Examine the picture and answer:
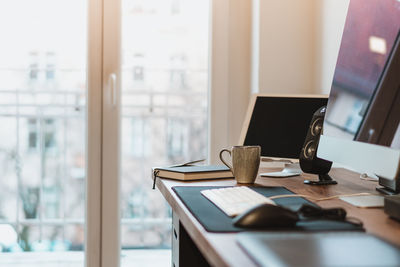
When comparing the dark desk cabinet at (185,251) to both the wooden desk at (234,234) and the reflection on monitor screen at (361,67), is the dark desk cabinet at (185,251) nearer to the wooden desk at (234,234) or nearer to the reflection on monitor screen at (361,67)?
the wooden desk at (234,234)

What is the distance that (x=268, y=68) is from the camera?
249 centimetres

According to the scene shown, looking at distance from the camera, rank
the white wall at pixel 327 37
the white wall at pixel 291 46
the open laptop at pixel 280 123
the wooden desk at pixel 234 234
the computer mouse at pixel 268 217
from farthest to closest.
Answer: the white wall at pixel 291 46 < the white wall at pixel 327 37 < the open laptop at pixel 280 123 < the computer mouse at pixel 268 217 < the wooden desk at pixel 234 234

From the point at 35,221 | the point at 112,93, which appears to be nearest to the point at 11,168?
the point at 35,221

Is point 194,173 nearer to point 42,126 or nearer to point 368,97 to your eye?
point 368,97

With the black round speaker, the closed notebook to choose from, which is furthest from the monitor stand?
the closed notebook

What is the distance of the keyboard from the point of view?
1.03 meters

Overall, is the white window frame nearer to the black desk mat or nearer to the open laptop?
the open laptop

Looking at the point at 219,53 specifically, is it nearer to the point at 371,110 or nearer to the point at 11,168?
the point at 11,168

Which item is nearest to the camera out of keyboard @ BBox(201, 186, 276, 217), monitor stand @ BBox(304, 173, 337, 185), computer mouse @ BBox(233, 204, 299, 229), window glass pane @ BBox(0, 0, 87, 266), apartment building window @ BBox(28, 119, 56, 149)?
computer mouse @ BBox(233, 204, 299, 229)

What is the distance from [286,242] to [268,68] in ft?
5.95

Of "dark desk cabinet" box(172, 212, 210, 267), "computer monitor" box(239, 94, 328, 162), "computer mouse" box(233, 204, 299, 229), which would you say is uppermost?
"computer monitor" box(239, 94, 328, 162)

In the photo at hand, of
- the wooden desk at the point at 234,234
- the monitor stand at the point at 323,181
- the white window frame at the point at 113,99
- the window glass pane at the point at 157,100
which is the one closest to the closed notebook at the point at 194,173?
the wooden desk at the point at 234,234

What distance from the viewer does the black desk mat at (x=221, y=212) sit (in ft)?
2.90

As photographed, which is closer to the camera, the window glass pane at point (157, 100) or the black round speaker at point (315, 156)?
the black round speaker at point (315, 156)
